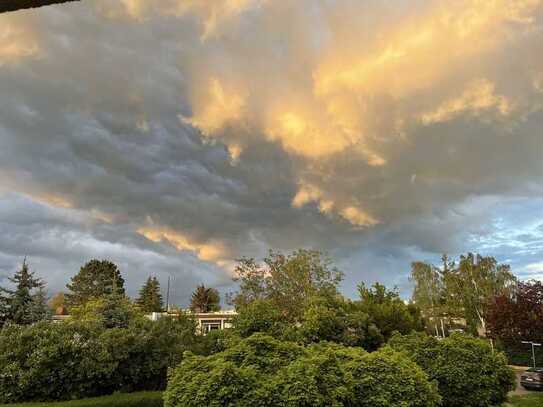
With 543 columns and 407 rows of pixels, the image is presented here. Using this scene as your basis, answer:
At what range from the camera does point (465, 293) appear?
148 feet

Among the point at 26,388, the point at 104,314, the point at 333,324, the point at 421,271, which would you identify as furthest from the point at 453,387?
the point at 421,271

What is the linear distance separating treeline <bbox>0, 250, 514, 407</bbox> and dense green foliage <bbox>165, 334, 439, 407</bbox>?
0.08ft

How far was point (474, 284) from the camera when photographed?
45156 mm

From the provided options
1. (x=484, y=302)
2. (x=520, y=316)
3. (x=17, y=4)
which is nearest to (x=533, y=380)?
(x=520, y=316)

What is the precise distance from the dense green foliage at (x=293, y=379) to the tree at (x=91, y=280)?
58643 millimetres

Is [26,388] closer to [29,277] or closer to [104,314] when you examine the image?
[104,314]

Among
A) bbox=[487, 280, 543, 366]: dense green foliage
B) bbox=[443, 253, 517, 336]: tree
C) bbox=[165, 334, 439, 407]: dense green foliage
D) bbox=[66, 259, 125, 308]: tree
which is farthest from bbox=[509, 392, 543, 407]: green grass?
bbox=[66, 259, 125, 308]: tree

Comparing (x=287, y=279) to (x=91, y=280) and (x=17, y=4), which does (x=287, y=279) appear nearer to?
(x=17, y=4)

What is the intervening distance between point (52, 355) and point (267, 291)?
1934 cm

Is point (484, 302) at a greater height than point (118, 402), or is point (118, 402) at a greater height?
point (484, 302)

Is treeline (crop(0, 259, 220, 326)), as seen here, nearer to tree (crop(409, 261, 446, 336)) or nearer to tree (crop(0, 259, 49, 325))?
tree (crop(0, 259, 49, 325))

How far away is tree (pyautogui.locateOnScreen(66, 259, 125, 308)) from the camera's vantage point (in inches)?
2562

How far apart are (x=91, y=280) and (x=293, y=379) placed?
2600 inches

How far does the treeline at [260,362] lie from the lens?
9.14 meters
